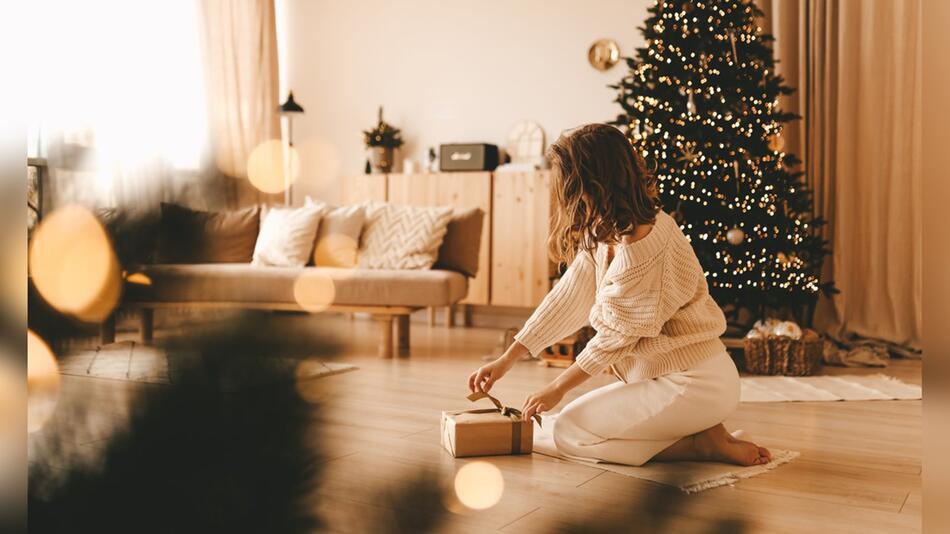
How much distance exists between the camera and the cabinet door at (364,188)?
4.94 m

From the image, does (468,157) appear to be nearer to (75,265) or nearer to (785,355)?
(785,355)

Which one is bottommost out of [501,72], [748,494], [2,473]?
[748,494]

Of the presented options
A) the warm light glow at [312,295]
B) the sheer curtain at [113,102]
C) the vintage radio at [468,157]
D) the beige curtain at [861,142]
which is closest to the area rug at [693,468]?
the warm light glow at [312,295]

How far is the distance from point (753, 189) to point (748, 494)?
202 centimetres

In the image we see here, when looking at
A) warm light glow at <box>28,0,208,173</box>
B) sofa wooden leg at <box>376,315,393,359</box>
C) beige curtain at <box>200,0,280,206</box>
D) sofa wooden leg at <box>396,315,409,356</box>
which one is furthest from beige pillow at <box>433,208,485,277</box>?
warm light glow at <box>28,0,208,173</box>

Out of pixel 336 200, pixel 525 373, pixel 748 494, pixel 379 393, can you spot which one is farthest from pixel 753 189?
pixel 336 200

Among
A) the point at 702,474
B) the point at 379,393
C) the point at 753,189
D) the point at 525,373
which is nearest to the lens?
the point at 702,474

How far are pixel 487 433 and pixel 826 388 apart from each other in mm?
1603

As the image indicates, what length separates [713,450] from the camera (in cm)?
181

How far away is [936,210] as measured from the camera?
20cm

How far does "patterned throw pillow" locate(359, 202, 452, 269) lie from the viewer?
3.69 m

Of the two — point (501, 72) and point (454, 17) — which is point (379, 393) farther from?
point (454, 17)

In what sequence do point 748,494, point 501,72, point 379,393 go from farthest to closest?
point 501,72 → point 379,393 → point 748,494

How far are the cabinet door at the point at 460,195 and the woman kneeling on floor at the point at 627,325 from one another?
268cm
